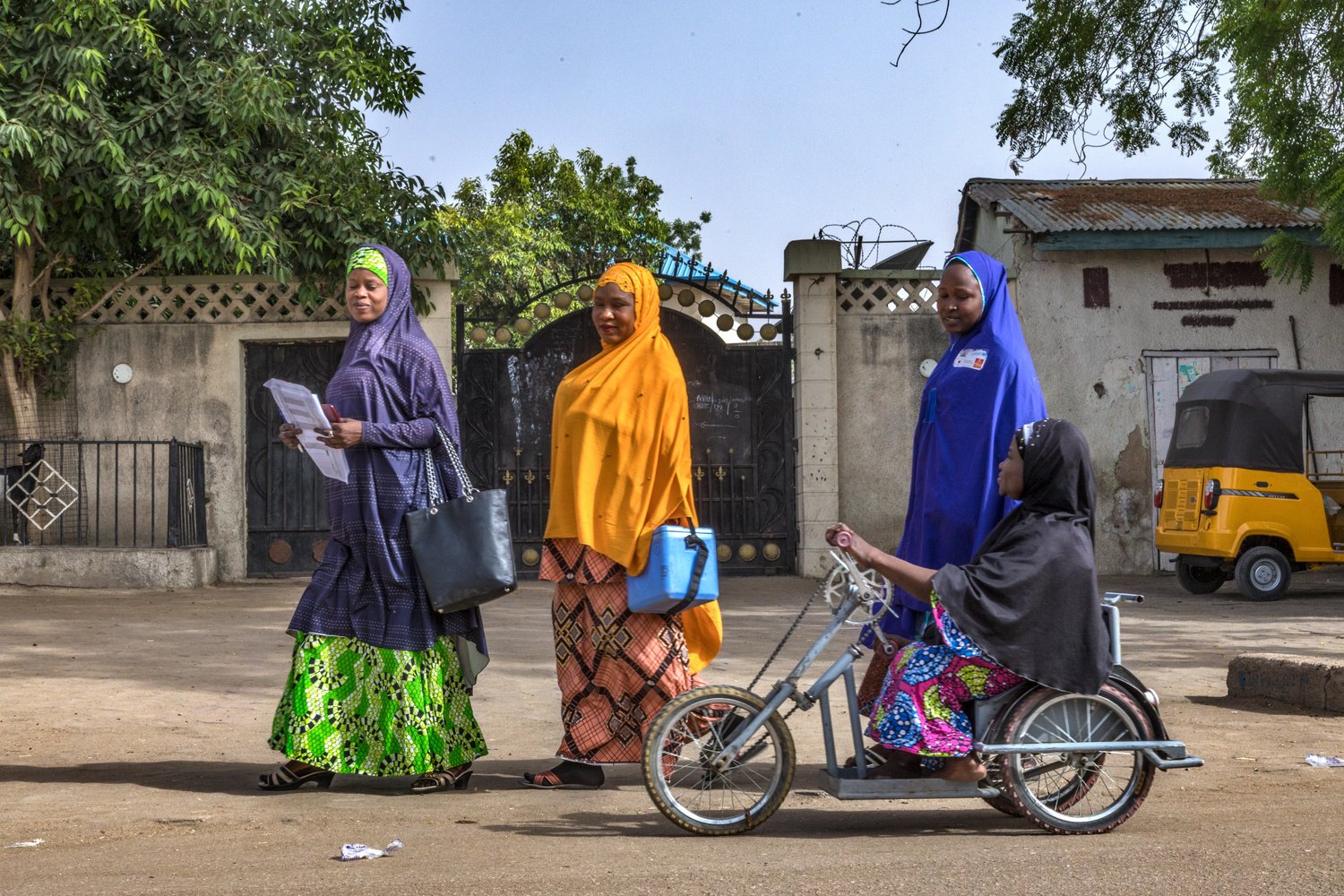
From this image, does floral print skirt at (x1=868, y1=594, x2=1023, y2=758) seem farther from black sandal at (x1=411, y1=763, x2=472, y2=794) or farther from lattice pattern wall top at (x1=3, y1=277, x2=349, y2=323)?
lattice pattern wall top at (x1=3, y1=277, x2=349, y2=323)

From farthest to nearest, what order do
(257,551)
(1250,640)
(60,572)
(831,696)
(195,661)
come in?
(257,551) → (60,572) → (1250,640) → (195,661) → (831,696)

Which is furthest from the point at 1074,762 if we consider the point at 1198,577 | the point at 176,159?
the point at 176,159

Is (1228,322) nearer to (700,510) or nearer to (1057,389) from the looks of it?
(1057,389)

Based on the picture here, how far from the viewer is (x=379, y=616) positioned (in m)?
4.71

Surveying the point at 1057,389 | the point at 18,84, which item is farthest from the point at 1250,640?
the point at 18,84

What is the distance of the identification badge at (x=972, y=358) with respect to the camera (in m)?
4.35

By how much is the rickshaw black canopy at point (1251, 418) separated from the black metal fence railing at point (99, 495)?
28.5 ft

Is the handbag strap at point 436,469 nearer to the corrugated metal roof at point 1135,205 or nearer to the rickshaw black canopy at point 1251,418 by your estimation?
the rickshaw black canopy at point 1251,418

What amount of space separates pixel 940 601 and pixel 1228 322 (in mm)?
11281

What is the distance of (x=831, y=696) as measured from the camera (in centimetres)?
675

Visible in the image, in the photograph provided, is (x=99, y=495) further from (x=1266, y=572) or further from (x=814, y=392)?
(x=1266, y=572)

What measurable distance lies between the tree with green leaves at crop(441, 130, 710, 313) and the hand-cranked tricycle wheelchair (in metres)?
19.9

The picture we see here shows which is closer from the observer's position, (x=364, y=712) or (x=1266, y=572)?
(x=364, y=712)

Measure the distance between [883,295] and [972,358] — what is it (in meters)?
9.04
